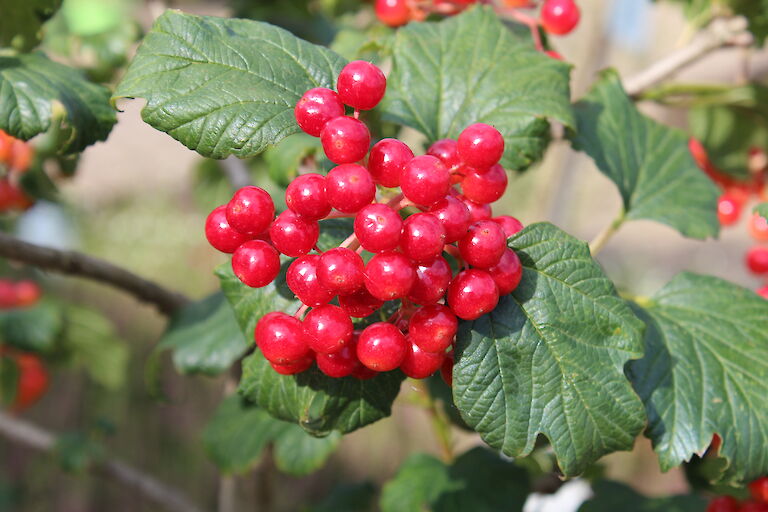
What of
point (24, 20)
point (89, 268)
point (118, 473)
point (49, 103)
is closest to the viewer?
point (49, 103)

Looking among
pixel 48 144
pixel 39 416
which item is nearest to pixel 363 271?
pixel 48 144

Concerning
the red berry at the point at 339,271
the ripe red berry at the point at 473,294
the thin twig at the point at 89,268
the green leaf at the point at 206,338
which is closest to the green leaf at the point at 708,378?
the ripe red berry at the point at 473,294

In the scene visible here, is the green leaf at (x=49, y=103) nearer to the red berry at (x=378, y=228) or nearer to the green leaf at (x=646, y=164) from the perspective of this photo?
the red berry at (x=378, y=228)

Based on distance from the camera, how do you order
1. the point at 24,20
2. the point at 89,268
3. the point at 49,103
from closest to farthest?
the point at 49,103, the point at 24,20, the point at 89,268

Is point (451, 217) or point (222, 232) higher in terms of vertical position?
point (451, 217)

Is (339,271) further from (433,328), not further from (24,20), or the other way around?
(24,20)

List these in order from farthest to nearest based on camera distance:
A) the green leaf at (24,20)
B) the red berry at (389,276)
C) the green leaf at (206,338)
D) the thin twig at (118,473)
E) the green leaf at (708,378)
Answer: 1. the thin twig at (118,473)
2. the green leaf at (206,338)
3. the green leaf at (24,20)
4. the green leaf at (708,378)
5. the red berry at (389,276)

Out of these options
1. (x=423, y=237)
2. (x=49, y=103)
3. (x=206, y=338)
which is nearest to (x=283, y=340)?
(x=423, y=237)
